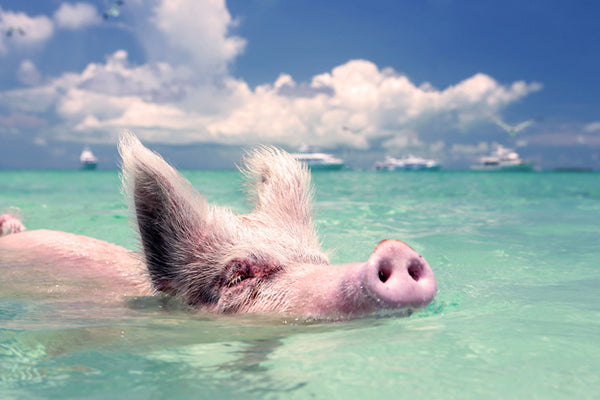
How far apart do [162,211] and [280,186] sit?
0.99 m

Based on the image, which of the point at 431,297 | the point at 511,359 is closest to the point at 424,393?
the point at 511,359

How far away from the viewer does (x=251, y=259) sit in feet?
10.7

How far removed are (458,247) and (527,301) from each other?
9.83 feet

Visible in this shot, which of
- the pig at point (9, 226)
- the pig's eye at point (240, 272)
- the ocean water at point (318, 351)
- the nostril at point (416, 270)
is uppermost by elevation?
the pig at point (9, 226)

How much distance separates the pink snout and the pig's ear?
1338 mm

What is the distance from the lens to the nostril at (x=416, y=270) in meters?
2.57

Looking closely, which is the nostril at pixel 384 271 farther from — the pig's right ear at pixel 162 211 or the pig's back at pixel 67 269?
the pig's back at pixel 67 269

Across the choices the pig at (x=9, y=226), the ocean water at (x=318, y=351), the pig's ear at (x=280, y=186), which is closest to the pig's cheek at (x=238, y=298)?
the ocean water at (x=318, y=351)

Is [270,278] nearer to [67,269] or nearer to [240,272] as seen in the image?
[240,272]

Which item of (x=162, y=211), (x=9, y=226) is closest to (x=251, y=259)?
(x=162, y=211)

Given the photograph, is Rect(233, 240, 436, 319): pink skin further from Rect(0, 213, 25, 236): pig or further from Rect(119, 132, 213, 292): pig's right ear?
Rect(0, 213, 25, 236): pig

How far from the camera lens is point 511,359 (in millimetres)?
2232

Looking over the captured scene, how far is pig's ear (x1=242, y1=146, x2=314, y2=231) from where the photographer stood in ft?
12.6

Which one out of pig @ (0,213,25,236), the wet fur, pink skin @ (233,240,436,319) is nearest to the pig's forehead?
the wet fur
